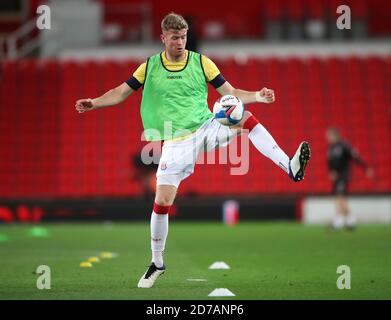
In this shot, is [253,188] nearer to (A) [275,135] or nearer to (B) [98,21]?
(A) [275,135]

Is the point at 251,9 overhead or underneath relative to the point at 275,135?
overhead

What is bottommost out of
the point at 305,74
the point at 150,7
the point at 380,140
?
the point at 380,140

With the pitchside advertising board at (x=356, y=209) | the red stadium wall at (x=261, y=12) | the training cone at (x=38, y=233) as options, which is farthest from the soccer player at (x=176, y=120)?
the red stadium wall at (x=261, y=12)

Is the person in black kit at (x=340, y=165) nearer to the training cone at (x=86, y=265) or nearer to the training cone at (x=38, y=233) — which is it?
the training cone at (x=38, y=233)

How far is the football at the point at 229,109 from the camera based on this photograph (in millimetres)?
8812

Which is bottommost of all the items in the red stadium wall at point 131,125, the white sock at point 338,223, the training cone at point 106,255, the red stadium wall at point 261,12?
the training cone at point 106,255

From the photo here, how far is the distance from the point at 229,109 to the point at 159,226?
4.54 ft

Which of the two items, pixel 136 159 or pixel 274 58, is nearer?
pixel 136 159

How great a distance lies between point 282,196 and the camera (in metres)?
23.4

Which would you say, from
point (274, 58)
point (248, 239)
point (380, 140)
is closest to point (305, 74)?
point (274, 58)

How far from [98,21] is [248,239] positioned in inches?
442

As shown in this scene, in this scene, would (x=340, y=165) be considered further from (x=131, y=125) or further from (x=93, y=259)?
(x=93, y=259)

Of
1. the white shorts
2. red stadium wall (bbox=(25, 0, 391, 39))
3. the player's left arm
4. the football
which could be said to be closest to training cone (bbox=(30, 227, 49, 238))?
red stadium wall (bbox=(25, 0, 391, 39))

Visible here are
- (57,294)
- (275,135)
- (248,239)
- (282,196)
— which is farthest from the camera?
(275,135)
